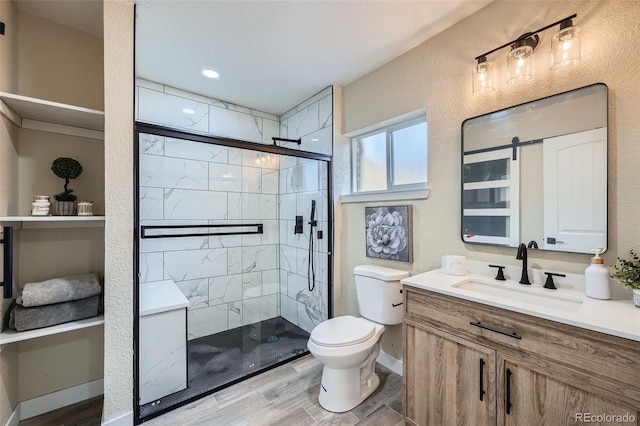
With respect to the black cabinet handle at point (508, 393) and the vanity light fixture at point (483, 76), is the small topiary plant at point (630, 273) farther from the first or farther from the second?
the vanity light fixture at point (483, 76)

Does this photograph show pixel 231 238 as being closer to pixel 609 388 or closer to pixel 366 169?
pixel 366 169

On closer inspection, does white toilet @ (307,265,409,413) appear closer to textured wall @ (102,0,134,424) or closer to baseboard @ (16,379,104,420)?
textured wall @ (102,0,134,424)

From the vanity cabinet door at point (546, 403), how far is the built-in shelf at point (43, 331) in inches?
81.5

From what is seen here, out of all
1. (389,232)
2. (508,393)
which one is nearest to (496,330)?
(508,393)

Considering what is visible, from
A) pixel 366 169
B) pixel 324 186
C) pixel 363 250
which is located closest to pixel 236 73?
pixel 324 186

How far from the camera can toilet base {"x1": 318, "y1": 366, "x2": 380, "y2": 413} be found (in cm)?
174

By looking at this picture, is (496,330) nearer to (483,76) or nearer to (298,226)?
(483,76)

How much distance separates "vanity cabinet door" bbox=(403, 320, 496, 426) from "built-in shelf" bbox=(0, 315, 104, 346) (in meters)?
1.78

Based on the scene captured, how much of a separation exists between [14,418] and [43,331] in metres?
0.67

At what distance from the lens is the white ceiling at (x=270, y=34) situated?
1619mm

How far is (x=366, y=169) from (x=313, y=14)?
1290mm

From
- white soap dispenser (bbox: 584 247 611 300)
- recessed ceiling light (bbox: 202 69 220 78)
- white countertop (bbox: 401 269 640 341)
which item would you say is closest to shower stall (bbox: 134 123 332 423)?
recessed ceiling light (bbox: 202 69 220 78)

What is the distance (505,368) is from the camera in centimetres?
117

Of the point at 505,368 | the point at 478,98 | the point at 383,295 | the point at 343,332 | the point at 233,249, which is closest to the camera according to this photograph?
the point at 505,368
